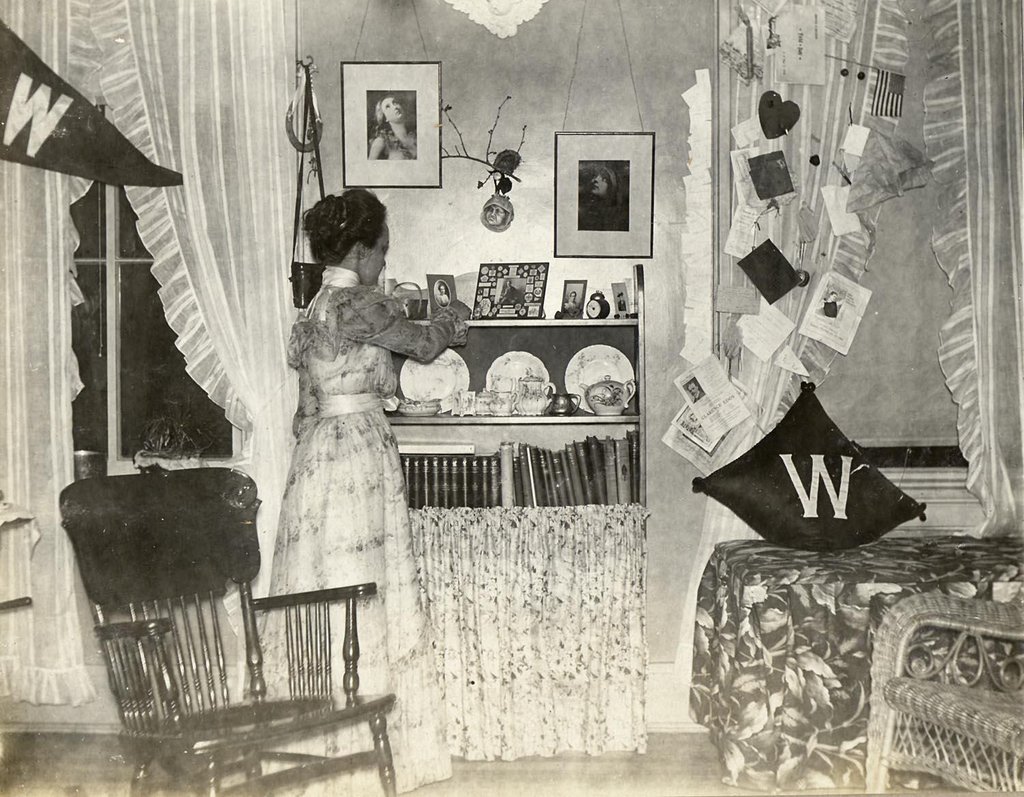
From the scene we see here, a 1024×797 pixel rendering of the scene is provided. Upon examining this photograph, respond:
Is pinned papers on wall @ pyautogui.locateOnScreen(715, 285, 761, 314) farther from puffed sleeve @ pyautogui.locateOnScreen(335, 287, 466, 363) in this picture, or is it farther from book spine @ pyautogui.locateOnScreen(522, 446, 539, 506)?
puffed sleeve @ pyautogui.locateOnScreen(335, 287, 466, 363)

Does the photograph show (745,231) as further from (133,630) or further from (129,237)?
(133,630)

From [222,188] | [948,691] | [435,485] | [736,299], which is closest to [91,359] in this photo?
[222,188]

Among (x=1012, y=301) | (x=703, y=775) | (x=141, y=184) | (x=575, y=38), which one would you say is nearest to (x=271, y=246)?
(x=141, y=184)

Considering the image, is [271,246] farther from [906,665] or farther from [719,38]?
[906,665]

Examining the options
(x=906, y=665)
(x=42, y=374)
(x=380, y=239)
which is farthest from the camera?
(x=42, y=374)

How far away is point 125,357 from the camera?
320 cm

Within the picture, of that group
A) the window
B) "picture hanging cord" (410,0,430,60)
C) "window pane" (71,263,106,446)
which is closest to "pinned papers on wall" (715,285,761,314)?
"picture hanging cord" (410,0,430,60)

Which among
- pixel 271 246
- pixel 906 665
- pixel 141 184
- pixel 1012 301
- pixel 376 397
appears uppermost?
pixel 141 184

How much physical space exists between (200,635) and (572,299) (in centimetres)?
164

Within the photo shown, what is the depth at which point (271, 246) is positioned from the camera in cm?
317

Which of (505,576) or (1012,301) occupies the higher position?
(1012,301)

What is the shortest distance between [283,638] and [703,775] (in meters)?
1.48

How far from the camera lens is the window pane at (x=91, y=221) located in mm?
3176

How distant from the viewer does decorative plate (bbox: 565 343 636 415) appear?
326cm
